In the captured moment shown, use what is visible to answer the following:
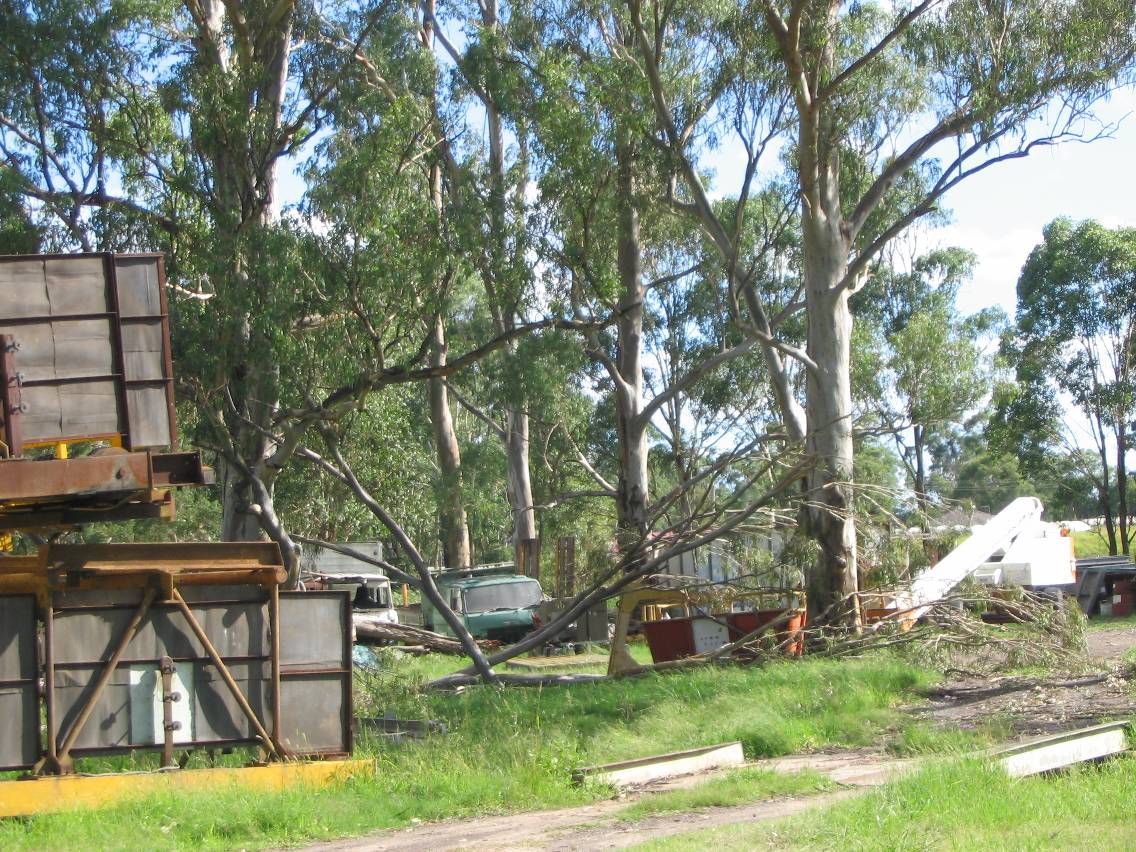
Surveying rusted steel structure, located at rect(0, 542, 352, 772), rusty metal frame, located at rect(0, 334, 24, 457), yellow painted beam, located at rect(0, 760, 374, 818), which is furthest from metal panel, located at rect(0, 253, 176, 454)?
yellow painted beam, located at rect(0, 760, 374, 818)

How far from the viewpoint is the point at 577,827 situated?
828 cm

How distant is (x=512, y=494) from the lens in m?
35.8

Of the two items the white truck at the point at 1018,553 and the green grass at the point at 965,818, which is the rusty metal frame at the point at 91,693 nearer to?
the green grass at the point at 965,818

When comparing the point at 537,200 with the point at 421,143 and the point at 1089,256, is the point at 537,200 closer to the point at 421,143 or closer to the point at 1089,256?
the point at 421,143

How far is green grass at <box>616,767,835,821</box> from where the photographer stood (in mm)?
8734

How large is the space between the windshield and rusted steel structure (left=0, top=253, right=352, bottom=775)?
19.9m

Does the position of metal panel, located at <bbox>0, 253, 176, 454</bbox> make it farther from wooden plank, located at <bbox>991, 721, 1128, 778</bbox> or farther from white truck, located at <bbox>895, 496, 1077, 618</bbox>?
white truck, located at <bbox>895, 496, 1077, 618</bbox>

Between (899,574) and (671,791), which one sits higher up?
(899,574)

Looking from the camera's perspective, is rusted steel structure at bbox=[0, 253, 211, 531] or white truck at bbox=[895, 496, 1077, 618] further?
white truck at bbox=[895, 496, 1077, 618]

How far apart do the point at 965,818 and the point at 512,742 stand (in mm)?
4097

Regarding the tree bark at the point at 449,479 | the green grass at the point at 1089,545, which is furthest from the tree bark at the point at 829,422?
the green grass at the point at 1089,545

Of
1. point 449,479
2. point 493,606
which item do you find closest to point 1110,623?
point 493,606

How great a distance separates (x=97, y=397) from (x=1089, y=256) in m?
35.7

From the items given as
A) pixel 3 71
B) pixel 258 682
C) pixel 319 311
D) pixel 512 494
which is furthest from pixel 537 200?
pixel 512 494
